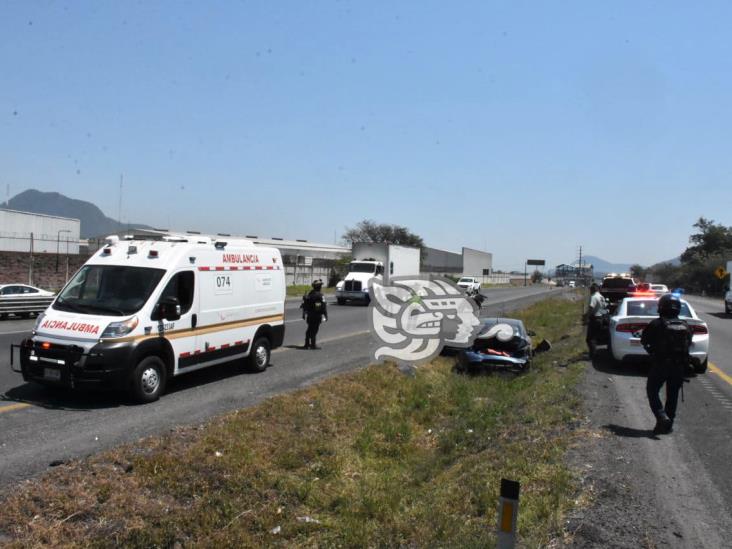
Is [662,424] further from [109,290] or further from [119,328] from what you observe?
[109,290]

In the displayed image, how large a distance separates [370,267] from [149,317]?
27795 millimetres

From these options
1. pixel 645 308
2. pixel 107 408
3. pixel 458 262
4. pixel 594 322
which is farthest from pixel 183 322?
pixel 458 262

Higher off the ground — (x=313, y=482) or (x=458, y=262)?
(x=458, y=262)

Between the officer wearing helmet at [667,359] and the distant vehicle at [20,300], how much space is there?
1971 cm

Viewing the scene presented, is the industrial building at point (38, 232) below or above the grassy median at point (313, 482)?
above

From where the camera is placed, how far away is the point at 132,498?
19.0 ft

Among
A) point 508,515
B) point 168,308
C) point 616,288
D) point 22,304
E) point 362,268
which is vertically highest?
point 362,268

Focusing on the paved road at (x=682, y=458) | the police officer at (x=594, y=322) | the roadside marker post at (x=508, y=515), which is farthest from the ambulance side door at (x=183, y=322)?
the police officer at (x=594, y=322)

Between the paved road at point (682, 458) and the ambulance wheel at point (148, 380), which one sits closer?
the paved road at point (682, 458)

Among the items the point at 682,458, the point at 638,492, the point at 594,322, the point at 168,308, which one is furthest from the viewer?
A: the point at 594,322

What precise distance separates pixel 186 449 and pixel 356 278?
2810 centimetres

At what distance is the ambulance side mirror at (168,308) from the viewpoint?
9.45 meters

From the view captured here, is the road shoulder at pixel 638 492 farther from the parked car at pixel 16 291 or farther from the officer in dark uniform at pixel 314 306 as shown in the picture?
the parked car at pixel 16 291

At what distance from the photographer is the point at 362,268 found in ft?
120
